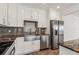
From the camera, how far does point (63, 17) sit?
1645 millimetres

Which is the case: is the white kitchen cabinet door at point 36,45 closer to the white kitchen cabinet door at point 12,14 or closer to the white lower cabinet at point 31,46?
the white lower cabinet at point 31,46

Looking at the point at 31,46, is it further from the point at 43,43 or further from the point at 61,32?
the point at 61,32

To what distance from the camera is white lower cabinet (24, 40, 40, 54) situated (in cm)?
163

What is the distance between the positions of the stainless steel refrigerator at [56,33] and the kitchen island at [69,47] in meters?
0.08

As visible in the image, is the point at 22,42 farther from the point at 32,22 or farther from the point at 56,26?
the point at 56,26

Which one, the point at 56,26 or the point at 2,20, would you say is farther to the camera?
the point at 56,26

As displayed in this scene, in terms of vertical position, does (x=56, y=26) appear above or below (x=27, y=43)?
above

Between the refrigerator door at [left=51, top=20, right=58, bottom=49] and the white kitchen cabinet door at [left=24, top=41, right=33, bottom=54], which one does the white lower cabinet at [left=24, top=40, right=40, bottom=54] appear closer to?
the white kitchen cabinet door at [left=24, top=41, right=33, bottom=54]

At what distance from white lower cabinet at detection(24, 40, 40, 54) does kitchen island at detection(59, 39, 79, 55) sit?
0.39 meters

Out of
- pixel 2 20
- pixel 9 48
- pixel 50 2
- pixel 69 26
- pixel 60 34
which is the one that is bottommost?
pixel 9 48

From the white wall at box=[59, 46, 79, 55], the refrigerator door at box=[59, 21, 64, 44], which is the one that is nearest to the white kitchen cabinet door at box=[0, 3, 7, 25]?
the refrigerator door at box=[59, 21, 64, 44]

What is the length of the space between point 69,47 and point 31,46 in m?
0.63

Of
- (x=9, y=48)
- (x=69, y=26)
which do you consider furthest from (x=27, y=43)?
(x=69, y=26)
